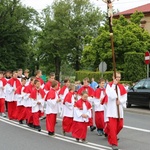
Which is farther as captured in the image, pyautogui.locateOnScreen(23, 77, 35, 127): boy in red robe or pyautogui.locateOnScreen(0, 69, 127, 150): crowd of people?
pyautogui.locateOnScreen(23, 77, 35, 127): boy in red robe

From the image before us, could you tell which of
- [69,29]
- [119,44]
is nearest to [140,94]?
[119,44]

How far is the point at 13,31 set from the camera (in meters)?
54.1

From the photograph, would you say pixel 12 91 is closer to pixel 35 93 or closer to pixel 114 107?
pixel 35 93

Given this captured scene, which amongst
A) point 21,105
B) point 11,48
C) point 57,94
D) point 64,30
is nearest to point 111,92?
point 57,94

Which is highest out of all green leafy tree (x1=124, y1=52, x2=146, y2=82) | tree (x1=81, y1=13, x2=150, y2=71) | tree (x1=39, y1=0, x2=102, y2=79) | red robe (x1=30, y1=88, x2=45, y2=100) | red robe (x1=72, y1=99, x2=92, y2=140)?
tree (x1=39, y1=0, x2=102, y2=79)

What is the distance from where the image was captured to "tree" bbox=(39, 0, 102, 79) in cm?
6112

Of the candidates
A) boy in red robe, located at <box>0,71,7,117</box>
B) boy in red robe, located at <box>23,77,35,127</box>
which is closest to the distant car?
boy in red robe, located at <box>0,71,7,117</box>

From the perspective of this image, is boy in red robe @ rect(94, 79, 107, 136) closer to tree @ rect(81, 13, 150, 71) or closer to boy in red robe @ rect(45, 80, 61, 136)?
boy in red robe @ rect(45, 80, 61, 136)

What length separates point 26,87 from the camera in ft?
43.5

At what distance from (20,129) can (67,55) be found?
5085 centimetres

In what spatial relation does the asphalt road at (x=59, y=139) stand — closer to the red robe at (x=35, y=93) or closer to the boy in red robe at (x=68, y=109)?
the boy in red robe at (x=68, y=109)

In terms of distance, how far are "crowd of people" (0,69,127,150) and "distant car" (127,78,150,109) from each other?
6.69 meters

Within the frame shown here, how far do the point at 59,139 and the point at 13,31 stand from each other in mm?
44787

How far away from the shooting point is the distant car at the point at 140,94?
62.0ft
